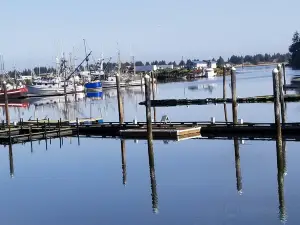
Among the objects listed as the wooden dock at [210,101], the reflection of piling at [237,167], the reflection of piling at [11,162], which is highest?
the wooden dock at [210,101]

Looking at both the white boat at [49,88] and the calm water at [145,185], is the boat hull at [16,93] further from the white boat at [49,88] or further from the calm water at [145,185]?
the calm water at [145,185]

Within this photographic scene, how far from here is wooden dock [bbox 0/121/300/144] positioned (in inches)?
1658

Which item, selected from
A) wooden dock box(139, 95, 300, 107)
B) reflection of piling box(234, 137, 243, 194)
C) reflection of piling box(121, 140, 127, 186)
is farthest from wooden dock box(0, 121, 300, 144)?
wooden dock box(139, 95, 300, 107)

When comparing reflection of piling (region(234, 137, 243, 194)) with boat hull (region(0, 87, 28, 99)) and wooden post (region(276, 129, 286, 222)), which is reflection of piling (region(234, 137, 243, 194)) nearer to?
wooden post (region(276, 129, 286, 222))

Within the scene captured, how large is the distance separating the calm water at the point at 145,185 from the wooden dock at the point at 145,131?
89cm

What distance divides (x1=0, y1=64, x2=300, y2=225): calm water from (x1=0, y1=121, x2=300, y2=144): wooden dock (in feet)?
2.92

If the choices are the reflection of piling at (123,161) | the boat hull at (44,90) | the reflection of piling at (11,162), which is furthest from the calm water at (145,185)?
the boat hull at (44,90)

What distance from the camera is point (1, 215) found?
1052 inches

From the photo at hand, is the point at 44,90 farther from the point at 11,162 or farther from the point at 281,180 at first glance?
the point at 281,180

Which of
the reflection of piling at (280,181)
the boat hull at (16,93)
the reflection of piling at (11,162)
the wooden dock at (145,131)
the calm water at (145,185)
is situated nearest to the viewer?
the reflection of piling at (280,181)

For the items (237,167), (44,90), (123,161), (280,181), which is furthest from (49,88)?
(280,181)

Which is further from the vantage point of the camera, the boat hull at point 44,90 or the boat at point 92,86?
the boat at point 92,86

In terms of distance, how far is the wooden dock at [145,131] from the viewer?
4212cm

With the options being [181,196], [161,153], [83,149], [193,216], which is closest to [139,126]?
[83,149]
